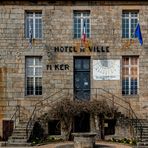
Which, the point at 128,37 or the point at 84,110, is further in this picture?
the point at 128,37

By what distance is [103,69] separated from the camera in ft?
86.3

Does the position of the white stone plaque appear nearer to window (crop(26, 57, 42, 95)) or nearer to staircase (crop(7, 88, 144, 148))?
staircase (crop(7, 88, 144, 148))

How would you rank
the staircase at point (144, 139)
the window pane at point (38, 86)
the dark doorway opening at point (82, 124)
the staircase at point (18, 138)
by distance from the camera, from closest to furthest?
the staircase at point (144, 139) < the staircase at point (18, 138) < the dark doorway opening at point (82, 124) < the window pane at point (38, 86)

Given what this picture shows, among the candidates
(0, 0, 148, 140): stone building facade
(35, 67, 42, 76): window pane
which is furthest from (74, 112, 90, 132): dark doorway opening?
(35, 67, 42, 76): window pane

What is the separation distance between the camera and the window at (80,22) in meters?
26.8

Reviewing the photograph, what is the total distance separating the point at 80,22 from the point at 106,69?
9.99ft

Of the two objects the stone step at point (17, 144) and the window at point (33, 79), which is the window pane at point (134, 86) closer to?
the window at point (33, 79)

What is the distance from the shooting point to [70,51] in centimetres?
2642

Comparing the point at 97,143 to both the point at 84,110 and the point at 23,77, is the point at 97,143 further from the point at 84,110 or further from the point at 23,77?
the point at 23,77

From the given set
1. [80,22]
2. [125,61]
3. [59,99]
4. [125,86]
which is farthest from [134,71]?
[59,99]

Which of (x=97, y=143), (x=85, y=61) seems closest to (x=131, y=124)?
(x=97, y=143)

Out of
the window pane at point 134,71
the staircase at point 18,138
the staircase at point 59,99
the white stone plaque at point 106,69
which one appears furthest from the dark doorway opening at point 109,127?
the staircase at point 18,138

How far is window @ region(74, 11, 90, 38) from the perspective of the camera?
1054 inches

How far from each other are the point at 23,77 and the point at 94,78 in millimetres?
3907
